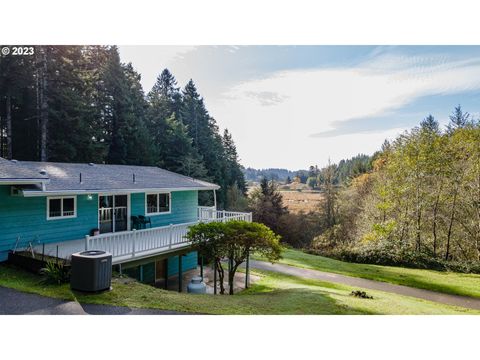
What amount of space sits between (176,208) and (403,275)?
21.9ft

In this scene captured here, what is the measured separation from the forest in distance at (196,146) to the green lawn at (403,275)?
522 mm

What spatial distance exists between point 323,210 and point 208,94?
526 inches

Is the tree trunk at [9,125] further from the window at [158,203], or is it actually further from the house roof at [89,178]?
the window at [158,203]

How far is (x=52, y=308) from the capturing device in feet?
14.5

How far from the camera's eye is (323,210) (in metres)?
18.3

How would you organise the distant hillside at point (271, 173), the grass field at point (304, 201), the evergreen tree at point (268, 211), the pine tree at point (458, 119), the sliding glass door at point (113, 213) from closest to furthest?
1. the pine tree at point (458, 119)
2. the distant hillside at point (271, 173)
3. the sliding glass door at point (113, 213)
4. the grass field at point (304, 201)
5. the evergreen tree at point (268, 211)

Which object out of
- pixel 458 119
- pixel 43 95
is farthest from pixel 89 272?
pixel 458 119

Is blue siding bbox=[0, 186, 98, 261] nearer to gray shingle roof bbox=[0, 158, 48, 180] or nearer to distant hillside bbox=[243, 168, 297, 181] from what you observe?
gray shingle roof bbox=[0, 158, 48, 180]

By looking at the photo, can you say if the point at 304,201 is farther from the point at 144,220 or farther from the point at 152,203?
the point at 144,220

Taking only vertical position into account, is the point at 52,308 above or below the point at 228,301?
above

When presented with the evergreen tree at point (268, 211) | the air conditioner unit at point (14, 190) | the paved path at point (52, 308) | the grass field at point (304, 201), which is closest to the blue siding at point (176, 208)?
the air conditioner unit at point (14, 190)

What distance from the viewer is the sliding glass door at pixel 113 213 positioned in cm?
809
